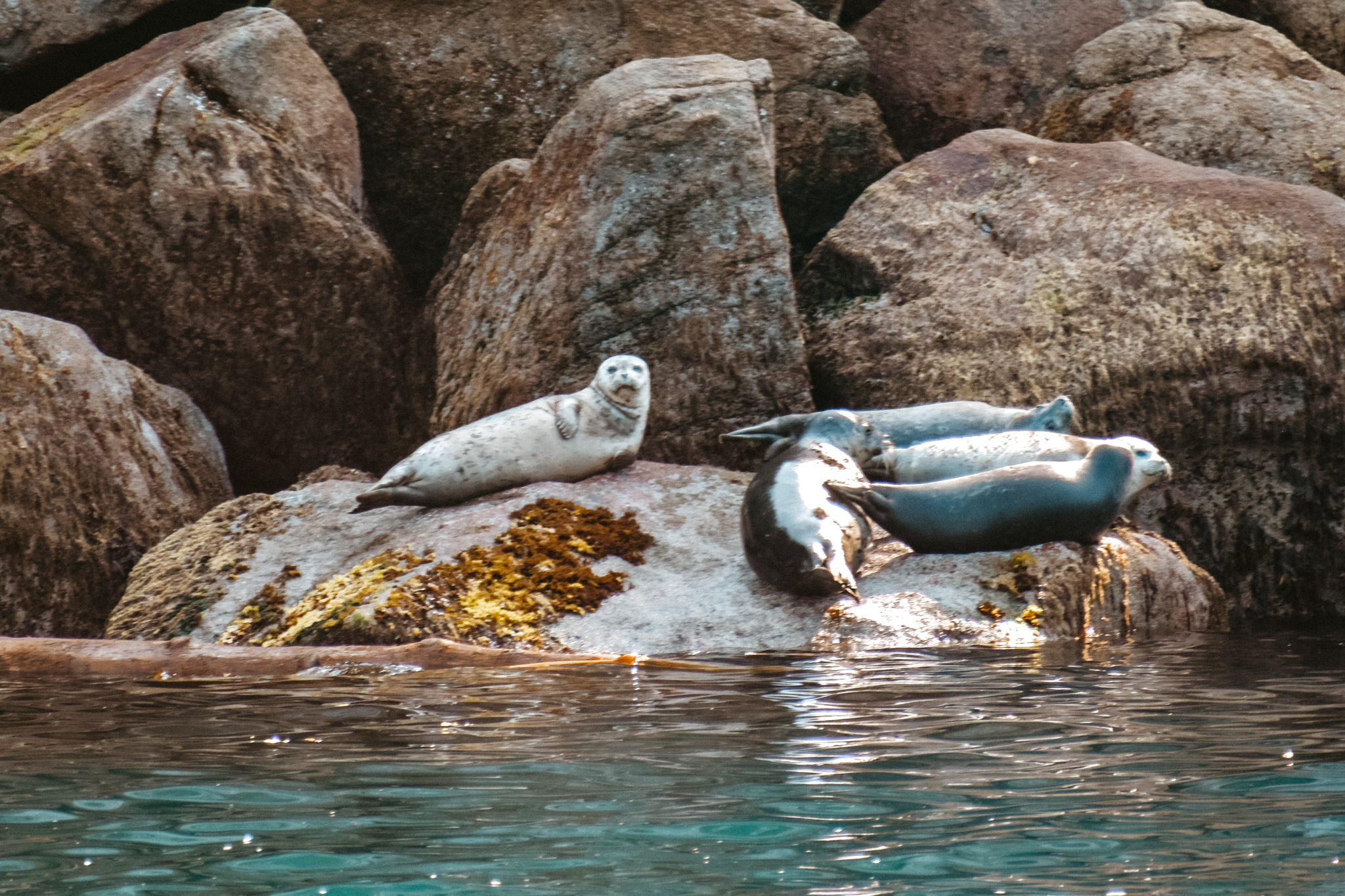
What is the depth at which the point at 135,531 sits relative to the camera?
768 centimetres

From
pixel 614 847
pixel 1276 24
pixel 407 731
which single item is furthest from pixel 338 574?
pixel 1276 24

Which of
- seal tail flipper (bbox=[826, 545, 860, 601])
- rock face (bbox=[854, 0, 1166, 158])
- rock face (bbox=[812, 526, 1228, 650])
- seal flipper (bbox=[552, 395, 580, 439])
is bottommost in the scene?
rock face (bbox=[812, 526, 1228, 650])

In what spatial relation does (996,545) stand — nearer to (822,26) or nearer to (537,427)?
(537,427)

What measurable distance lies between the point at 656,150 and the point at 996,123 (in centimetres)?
→ 422

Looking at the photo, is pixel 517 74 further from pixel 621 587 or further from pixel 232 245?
pixel 621 587

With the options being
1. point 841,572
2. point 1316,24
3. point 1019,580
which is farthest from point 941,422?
point 1316,24

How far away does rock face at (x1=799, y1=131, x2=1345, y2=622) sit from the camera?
7379 millimetres

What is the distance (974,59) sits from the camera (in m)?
11.2

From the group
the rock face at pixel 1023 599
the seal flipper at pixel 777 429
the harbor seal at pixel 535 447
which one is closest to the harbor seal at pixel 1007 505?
the rock face at pixel 1023 599

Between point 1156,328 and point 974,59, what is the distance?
14.5ft

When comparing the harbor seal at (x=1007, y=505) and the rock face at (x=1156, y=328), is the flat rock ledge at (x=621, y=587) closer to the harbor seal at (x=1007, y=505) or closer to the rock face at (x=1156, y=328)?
the harbor seal at (x=1007, y=505)

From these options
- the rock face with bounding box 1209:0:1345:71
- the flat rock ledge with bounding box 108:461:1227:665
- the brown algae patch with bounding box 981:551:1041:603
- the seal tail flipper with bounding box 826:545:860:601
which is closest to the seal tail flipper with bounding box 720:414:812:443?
the flat rock ledge with bounding box 108:461:1227:665

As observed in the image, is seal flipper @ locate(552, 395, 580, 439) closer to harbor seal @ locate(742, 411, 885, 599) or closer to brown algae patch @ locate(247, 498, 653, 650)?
brown algae patch @ locate(247, 498, 653, 650)

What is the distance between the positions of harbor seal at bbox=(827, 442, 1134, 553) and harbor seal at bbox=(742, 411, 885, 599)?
158 mm
